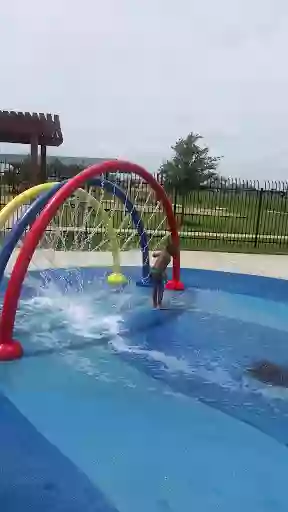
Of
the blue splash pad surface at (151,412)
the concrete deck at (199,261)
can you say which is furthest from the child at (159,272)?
the concrete deck at (199,261)

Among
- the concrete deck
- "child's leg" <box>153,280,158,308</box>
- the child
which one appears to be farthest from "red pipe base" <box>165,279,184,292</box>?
the concrete deck

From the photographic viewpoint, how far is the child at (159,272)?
8.86 meters

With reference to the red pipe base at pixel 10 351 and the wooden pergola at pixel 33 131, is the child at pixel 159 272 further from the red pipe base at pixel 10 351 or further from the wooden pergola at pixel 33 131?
the wooden pergola at pixel 33 131

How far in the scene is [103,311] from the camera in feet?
29.4

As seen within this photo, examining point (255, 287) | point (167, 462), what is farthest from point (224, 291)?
point (167, 462)

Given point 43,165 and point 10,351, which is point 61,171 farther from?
point 10,351

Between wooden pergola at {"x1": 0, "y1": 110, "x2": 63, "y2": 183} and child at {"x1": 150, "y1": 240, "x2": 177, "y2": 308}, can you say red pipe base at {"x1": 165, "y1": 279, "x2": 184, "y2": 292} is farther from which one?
wooden pergola at {"x1": 0, "y1": 110, "x2": 63, "y2": 183}

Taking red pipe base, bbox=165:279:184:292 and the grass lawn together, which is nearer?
red pipe base, bbox=165:279:184:292

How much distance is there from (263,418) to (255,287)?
22.1ft

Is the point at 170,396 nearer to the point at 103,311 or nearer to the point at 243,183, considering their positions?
the point at 103,311

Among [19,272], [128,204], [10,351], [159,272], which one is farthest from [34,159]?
[10,351]

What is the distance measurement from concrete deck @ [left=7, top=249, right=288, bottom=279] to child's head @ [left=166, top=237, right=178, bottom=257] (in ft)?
11.6

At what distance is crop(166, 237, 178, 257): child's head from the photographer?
31.6 ft

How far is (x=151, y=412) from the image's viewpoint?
5.20 meters
